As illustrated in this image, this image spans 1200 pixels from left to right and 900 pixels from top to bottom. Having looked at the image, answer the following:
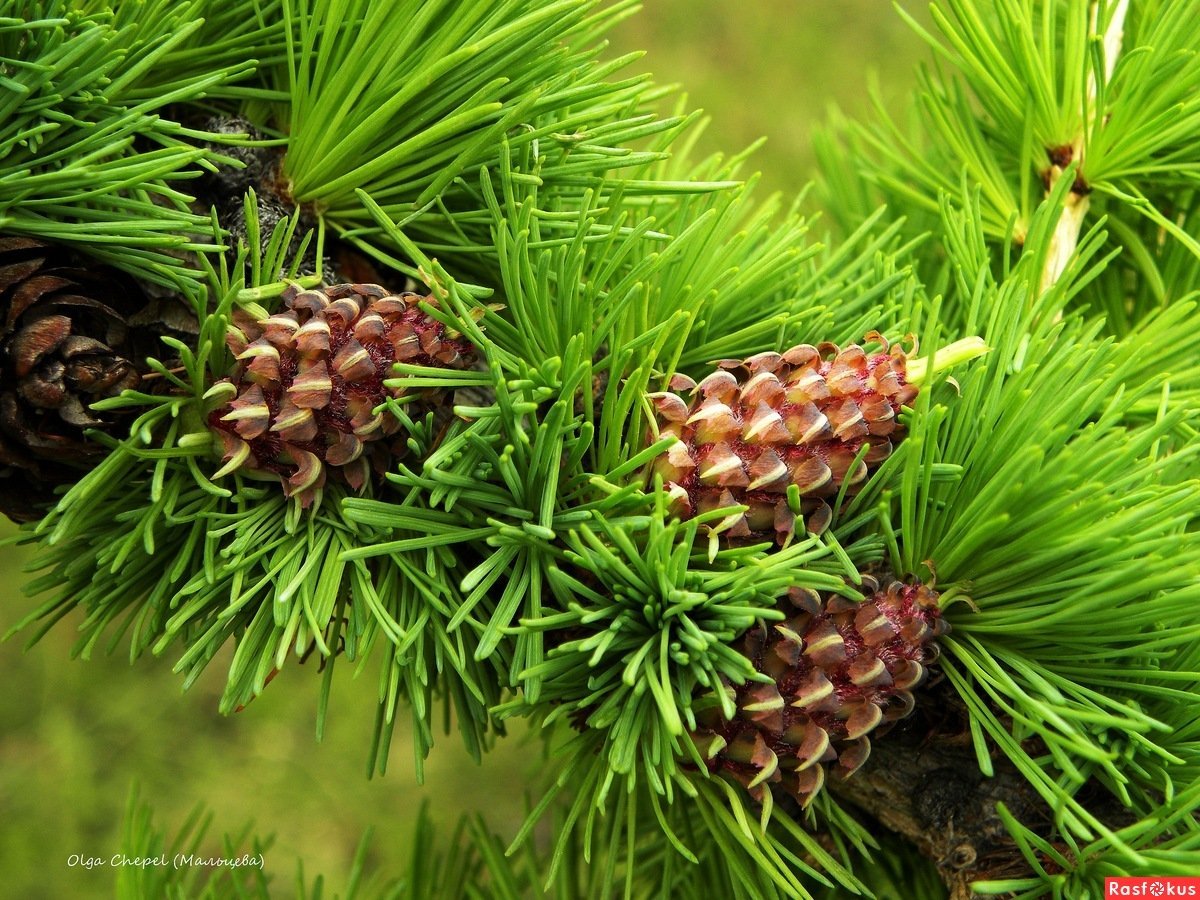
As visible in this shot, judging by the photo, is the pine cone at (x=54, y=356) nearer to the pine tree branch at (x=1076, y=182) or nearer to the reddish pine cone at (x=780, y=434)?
the reddish pine cone at (x=780, y=434)

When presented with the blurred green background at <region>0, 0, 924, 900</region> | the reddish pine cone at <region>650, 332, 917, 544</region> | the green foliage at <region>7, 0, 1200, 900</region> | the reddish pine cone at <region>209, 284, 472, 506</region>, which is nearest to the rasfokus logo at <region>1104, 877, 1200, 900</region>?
the green foliage at <region>7, 0, 1200, 900</region>

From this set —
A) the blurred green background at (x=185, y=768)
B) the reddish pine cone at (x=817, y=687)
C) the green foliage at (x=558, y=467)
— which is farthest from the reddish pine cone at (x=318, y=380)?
the blurred green background at (x=185, y=768)

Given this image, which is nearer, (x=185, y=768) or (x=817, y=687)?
(x=817, y=687)

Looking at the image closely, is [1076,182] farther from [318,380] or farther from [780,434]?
[318,380]

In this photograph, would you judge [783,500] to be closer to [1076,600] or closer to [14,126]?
[1076,600]

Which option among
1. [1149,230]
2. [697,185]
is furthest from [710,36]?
[697,185]

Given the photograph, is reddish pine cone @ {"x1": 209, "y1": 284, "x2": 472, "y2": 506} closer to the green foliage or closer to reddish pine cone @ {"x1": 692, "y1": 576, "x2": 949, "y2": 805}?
the green foliage

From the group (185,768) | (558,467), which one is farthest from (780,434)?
(185,768)
